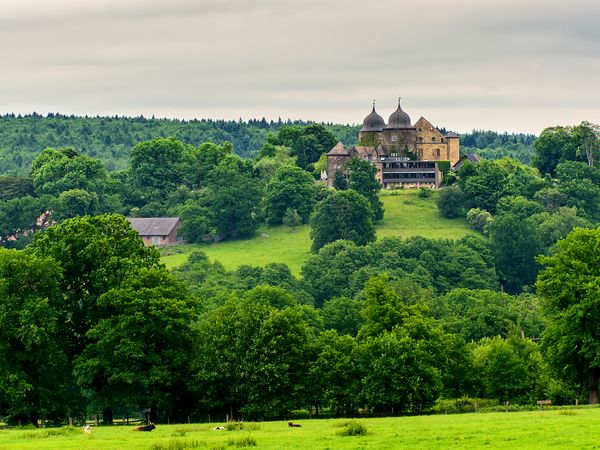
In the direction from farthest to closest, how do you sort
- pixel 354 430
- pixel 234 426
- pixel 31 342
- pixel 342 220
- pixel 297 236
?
pixel 297 236, pixel 342 220, pixel 31 342, pixel 234 426, pixel 354 430

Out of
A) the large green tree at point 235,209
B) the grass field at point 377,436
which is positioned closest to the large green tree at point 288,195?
the large green tree at point 235,209

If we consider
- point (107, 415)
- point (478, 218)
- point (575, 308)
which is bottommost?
point (107, 415)

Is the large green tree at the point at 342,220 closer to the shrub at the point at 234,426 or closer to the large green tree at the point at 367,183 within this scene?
the large green tree at the point at 367,183

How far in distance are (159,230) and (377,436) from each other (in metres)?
138

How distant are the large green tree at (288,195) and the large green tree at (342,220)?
12167 millimetres

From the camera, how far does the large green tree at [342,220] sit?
7013 inches

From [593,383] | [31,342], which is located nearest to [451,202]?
[593,383]

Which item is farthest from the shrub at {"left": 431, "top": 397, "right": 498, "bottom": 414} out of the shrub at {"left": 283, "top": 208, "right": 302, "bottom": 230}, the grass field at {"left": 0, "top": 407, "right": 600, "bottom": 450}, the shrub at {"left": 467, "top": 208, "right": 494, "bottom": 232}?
the shrub at {"left": 283, "top": 208, "right": 302, "bottom": 230}

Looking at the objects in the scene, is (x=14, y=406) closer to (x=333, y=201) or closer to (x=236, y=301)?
(x=236, y=301)

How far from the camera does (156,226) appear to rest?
19700cm

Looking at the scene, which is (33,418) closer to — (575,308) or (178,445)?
(178,445)

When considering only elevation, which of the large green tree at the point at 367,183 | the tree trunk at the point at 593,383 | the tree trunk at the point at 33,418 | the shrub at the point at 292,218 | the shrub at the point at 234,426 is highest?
the large green tree at the point at 367,183

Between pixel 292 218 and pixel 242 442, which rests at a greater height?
pixel 292 218

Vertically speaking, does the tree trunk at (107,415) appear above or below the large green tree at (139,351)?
below
